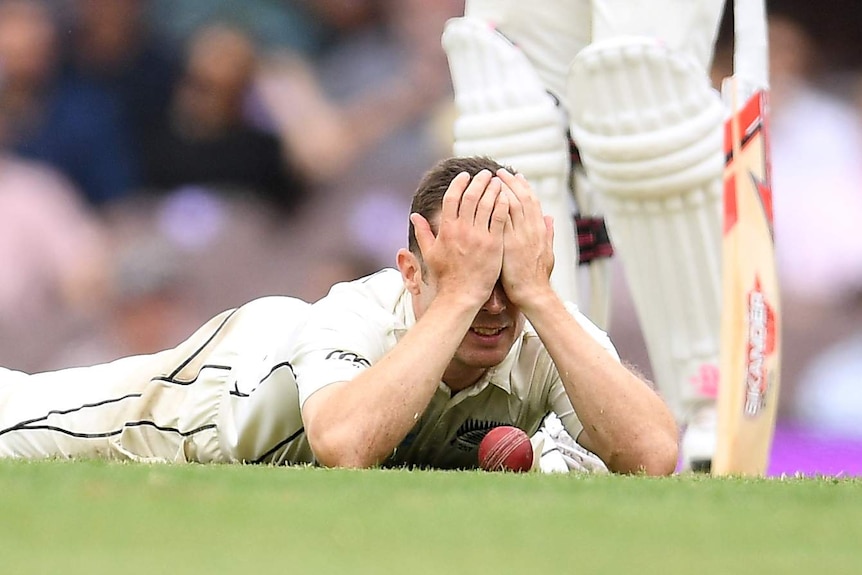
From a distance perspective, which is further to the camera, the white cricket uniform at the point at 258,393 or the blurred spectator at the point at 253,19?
the blurred spectator at the point at 253,19

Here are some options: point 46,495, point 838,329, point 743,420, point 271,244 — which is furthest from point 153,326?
point 46,495

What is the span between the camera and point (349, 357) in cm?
262

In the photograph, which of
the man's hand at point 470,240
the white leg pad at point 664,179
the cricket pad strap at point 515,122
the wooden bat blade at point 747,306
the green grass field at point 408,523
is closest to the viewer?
the green grass field at point 408,523

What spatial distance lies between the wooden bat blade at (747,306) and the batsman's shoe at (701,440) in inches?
18.6

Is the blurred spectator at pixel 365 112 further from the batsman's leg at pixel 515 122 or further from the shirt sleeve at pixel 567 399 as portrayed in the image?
the shirt sleeve at pixel 567 399

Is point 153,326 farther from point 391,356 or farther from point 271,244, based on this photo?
point 391,356

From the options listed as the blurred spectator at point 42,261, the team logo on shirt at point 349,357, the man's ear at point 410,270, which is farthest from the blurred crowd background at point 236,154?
the team logo on shirt at point 349,357

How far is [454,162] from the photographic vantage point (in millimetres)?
2713

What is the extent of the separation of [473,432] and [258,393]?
403 millimetres

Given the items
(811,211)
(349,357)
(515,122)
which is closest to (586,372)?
(349,357)

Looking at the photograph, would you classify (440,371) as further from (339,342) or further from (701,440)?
(701,440)

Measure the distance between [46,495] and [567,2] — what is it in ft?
6.80

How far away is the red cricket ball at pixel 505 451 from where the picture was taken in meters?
2.67

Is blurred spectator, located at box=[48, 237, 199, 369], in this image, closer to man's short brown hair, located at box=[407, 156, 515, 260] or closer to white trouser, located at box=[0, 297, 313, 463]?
white trouser, located at box=[0, 297, 313, 463]
